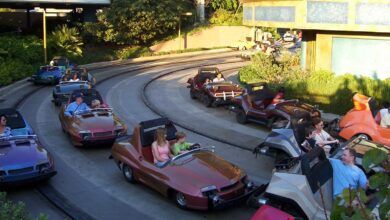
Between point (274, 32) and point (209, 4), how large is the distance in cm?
749

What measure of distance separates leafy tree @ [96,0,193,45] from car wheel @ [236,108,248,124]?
25.4 meters

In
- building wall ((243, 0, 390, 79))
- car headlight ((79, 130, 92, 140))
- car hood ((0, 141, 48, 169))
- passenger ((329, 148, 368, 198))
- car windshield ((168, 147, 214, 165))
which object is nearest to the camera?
passenger ((329, 148, 368, 198))

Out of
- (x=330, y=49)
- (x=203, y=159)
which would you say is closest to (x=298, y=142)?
(x=203, y=159)

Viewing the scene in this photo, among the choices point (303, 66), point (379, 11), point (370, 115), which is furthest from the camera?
point (303, 66)

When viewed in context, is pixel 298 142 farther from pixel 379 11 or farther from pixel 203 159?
pixel 379 11

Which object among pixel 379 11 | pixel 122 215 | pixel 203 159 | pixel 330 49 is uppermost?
pixel 379 11

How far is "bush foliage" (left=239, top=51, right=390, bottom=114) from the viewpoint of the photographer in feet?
55.9

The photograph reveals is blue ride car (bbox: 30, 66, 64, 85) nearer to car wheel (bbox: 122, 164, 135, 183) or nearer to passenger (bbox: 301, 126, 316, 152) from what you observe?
car wheel (bbox: 122, 164, 135, 183)

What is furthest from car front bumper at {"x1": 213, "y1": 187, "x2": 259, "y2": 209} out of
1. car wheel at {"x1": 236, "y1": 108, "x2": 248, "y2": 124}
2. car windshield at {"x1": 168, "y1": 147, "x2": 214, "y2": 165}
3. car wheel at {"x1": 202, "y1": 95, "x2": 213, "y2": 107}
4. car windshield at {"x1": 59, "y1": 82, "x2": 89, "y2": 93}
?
car windshield at {"x1": 59, "y1": 82, "x2": 89, "y2": 93}

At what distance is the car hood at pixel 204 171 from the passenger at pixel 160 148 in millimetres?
451

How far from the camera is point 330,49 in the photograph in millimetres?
20281

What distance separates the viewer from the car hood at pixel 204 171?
875cm

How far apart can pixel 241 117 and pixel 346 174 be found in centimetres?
943

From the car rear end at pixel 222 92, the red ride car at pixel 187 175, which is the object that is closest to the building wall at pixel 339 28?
the car rear end at pixel 222 92
